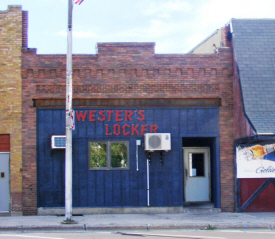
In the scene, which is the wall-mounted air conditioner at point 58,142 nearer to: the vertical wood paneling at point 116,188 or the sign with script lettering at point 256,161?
the vertical wood paneling at point 116,188

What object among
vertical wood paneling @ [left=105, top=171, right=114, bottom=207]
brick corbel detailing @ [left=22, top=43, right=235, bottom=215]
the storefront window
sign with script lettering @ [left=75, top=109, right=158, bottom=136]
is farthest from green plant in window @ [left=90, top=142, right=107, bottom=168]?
brick corbel detailing @ [left=22, top=43, right=235, bottom=215]

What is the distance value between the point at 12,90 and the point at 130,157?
14.8 ft

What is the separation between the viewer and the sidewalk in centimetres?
1240

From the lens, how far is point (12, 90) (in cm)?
1491

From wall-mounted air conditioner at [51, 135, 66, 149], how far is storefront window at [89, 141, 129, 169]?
969mm

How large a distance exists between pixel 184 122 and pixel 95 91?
3.18 m

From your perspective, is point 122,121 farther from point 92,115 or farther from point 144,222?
point 144,222

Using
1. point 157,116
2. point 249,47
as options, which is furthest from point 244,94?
point 157,116

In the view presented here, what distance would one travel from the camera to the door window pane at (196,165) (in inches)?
655

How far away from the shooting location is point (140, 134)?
15.2m

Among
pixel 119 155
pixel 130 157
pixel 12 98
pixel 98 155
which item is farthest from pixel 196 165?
pixel 12 98

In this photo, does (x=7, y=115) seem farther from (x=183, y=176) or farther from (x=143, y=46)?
(x=183, y=176)

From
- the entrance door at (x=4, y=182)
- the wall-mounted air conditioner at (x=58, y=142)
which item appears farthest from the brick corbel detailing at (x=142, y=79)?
the entrance door at (x=4, y=182)

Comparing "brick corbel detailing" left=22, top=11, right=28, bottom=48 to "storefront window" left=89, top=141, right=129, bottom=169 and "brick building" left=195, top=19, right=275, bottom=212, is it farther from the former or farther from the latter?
"brick building" left=195, top=19, right=275, bottom=212
